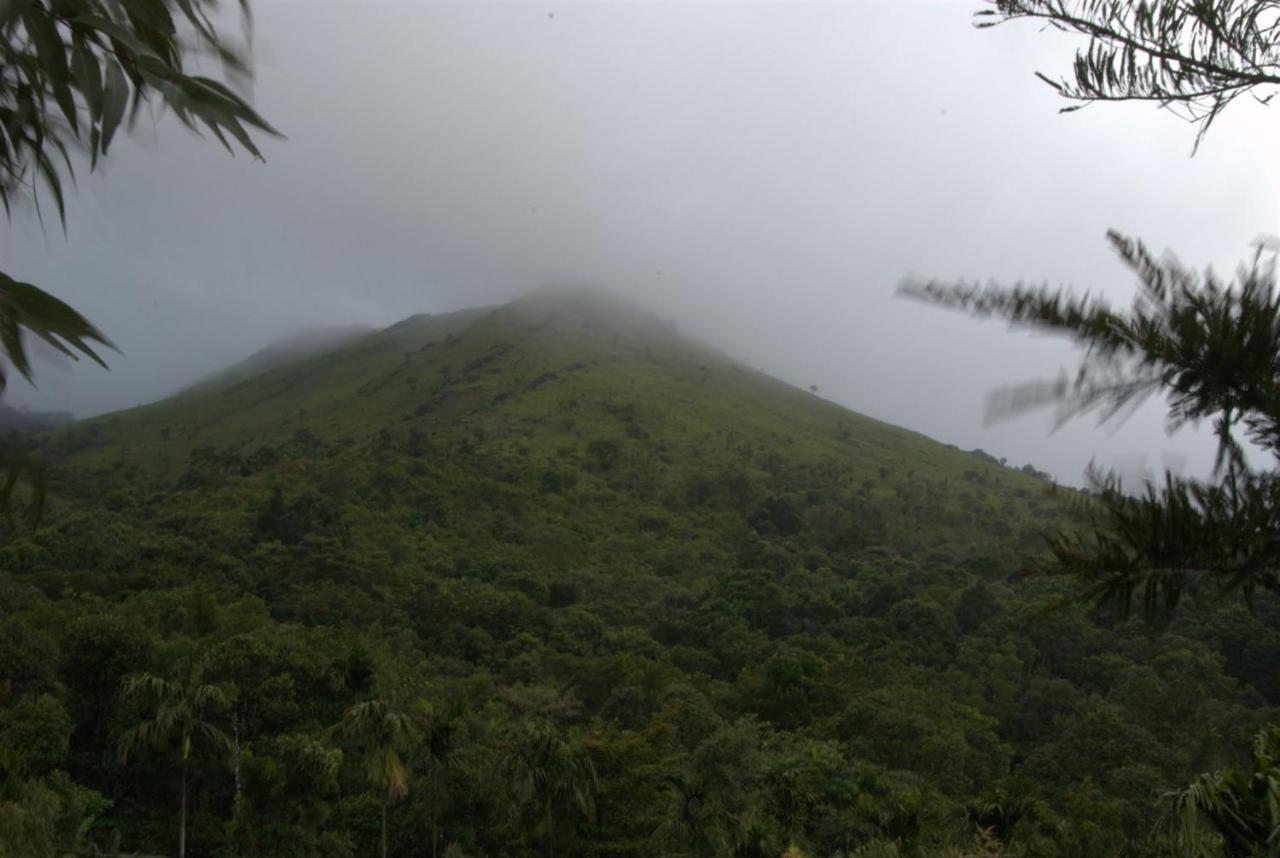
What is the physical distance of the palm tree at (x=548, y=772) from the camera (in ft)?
57.7

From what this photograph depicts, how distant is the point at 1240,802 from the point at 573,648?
34.1 metres

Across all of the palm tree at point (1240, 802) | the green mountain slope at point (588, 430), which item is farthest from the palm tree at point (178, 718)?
the green mountain slope at point (588, 430)

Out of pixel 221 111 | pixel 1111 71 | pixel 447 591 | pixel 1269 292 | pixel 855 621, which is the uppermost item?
pixel 1111 71

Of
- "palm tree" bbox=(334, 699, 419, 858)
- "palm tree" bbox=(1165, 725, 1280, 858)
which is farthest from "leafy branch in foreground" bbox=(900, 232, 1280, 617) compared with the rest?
"palm tree" bbox=(334, 699, 419, 858)

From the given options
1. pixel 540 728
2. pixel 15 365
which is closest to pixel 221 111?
pixel 15 365

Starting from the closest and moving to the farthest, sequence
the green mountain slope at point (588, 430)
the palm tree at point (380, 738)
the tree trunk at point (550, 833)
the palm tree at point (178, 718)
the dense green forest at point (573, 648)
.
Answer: the palm tree at point (380, 738) → the palm tree at point (178, 718) → the dense green forest at point (573, 648) → the tree trunk at point (550, 833) → the green mountain slope at point (588, 430)

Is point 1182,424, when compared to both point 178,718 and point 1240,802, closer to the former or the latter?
point 1240,802

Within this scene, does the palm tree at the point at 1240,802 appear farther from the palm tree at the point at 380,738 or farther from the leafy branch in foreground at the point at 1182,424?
the palm tree at the point at 380,738

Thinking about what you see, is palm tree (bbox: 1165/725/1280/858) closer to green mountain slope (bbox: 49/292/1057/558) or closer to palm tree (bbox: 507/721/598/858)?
palm tree (bbox: 507/721/598/858)

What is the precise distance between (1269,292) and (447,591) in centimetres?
4045

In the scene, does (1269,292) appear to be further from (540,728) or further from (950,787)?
(950,787)

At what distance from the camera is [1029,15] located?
3.91 metres

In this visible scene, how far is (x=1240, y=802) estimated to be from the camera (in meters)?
4.78

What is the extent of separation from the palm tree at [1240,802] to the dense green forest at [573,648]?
2.43ft
